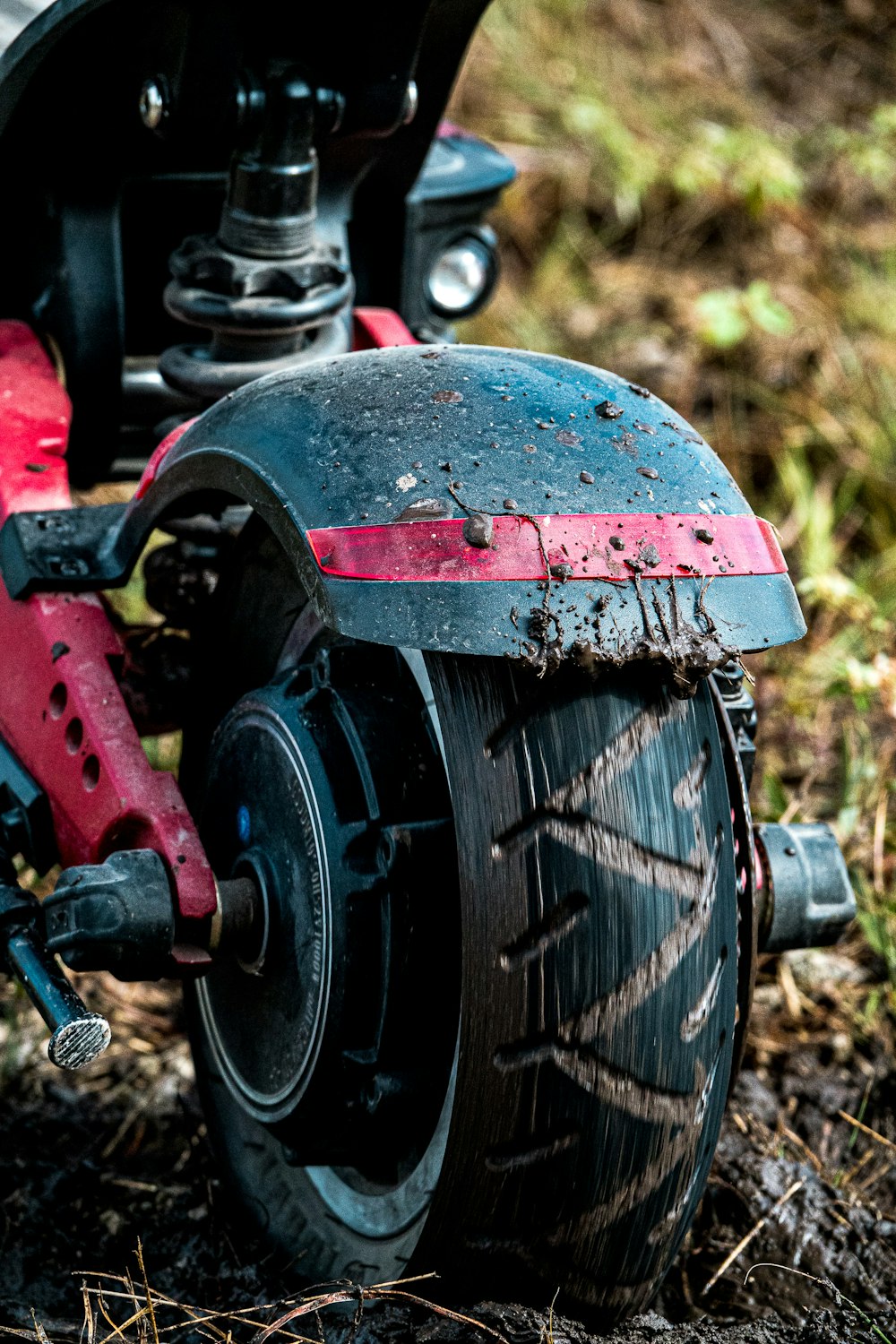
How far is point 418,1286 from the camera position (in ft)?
4.14

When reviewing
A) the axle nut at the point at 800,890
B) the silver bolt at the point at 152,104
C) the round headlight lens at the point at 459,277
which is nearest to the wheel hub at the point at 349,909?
the axle nut at the point at 800,890


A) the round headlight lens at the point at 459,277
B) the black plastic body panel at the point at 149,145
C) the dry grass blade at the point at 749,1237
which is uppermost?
the black plastic body panel at the point at 149,145

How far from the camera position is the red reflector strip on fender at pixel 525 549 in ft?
3.73

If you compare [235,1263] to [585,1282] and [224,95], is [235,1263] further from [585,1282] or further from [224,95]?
[224,95]

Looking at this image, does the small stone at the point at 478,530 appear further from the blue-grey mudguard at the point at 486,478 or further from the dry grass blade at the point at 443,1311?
the dry grass blade at the point at 443,1311

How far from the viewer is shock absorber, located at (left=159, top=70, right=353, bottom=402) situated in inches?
60.9

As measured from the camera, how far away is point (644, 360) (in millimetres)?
3848

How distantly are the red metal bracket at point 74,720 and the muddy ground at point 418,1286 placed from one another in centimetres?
40

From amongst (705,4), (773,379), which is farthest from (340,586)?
(705,4)

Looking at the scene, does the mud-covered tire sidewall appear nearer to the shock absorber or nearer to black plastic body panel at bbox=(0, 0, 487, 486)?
the shock absorber

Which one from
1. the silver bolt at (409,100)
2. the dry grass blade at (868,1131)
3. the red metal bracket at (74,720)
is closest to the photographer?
the red metal bracket at (74,720)

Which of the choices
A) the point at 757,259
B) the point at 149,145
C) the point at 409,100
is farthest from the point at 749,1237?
the point at 757,259

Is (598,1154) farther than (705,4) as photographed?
No

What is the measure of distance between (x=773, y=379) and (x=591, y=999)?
2.87 metres
